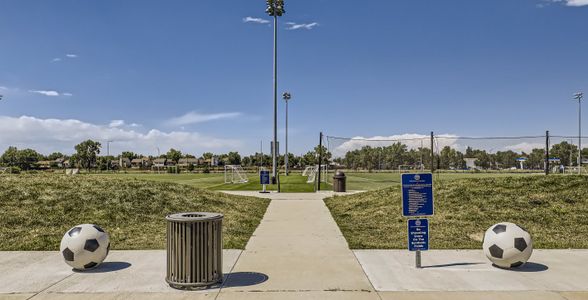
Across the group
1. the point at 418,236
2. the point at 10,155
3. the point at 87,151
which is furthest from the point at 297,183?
the point at 10,155

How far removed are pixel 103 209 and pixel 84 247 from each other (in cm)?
599

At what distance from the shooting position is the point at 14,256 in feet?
25.8

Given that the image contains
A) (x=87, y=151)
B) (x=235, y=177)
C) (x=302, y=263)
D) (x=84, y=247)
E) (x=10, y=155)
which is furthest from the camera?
(x=10, y=155)

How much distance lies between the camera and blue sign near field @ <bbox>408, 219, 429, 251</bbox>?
6863 mm

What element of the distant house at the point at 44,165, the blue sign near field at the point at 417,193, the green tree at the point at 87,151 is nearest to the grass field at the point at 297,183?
the blue sign near field at the point at 417,193

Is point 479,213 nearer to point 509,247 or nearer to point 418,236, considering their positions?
point 509,247

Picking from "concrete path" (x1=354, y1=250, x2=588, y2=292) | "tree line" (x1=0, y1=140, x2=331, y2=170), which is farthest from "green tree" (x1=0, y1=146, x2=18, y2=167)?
"concrete path" (x1=354, y1=250, x2=588, y2=292)

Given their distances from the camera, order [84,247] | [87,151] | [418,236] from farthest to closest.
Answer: [87,151], [418,236], [84,247]

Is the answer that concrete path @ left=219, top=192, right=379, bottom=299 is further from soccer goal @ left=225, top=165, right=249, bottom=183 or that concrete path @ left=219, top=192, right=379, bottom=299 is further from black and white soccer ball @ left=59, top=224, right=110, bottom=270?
soccer goal @ left=225, top=165, right=249, bottom=183

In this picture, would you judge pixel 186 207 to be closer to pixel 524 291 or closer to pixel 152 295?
pixel 152 295

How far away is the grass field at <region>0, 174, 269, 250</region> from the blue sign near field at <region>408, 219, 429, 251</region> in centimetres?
361

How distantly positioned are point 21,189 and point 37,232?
4121mm

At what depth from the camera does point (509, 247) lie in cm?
666

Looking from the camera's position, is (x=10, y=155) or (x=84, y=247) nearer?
(x=84, y=247)
